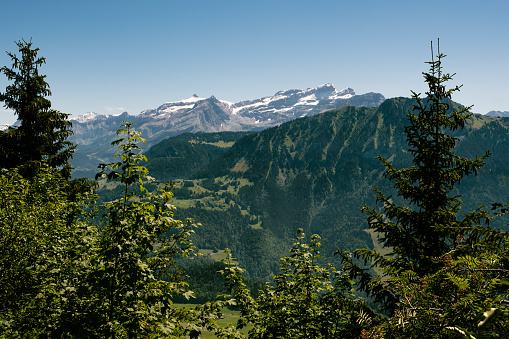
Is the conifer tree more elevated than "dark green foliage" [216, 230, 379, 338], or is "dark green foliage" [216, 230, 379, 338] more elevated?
the conifer tree

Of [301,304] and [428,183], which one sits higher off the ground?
[428,183]

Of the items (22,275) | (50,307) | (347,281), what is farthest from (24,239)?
(347,281)

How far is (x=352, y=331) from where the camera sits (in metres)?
13.1

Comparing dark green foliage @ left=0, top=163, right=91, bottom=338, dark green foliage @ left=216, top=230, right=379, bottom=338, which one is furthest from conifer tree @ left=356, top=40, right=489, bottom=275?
dark green foliage @ left=0, top=163, right=91, bottom=338

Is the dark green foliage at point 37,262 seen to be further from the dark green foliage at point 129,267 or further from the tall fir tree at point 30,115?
the tall fir tree at point 30,115

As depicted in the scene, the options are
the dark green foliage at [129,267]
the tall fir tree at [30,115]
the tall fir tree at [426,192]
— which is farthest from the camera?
the tall fir tree at [30,115]

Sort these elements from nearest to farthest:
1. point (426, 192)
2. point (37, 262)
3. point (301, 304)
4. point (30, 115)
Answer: point (37, 262), point (301, 304), point (426, 192), point (30, 115)

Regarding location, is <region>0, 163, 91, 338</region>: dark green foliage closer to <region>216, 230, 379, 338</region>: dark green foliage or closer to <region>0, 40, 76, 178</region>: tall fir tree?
<region>216, 230, 379, 338</region>: dark green foliage

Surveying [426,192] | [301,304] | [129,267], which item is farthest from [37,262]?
[426,192]

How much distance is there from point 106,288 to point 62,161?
92.7 ft

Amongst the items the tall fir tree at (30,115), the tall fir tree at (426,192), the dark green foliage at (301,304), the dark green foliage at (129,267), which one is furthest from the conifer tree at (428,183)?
the tall fir tree at (30,115)

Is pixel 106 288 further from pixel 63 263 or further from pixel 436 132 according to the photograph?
pixel 436 132

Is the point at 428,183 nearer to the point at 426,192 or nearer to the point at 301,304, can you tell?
the point at 426,192

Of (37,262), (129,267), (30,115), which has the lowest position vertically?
(37,262)
